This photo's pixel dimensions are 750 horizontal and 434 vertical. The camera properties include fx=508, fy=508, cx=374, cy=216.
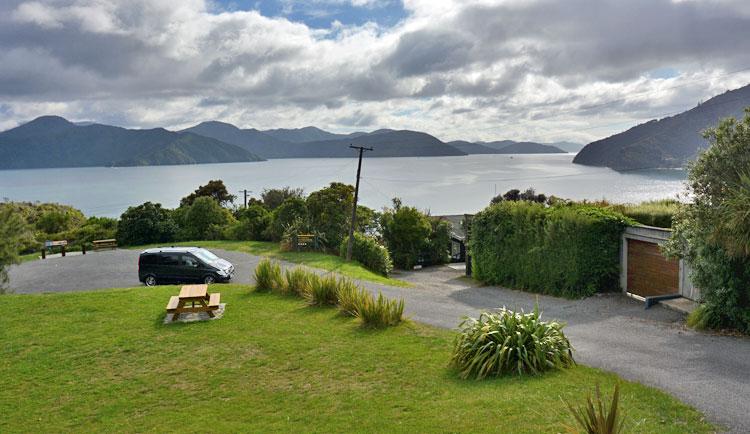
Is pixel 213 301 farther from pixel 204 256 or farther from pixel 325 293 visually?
pixel 204 256

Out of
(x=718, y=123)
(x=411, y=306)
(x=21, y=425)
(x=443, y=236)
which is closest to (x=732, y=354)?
(x=718, y=123)

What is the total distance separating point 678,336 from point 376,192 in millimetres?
119153

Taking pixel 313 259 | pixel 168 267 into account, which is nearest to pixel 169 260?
pixel 168 267

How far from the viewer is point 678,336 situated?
36.0 ft

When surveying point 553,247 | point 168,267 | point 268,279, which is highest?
point 553,247

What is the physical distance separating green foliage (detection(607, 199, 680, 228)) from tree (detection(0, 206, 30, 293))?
71.3 ft

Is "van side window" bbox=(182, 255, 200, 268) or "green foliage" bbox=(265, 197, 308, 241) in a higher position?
"green foliage" bbox=(265, 197, 308, 241)

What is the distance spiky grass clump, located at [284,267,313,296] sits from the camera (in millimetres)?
15180

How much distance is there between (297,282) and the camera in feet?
50.9

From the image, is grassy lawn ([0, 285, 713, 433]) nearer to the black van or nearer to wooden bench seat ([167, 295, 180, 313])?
wooden bench seat ([167, 295, 180, 313])

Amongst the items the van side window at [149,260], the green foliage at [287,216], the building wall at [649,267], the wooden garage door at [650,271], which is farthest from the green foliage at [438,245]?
the van side window at [149,260]

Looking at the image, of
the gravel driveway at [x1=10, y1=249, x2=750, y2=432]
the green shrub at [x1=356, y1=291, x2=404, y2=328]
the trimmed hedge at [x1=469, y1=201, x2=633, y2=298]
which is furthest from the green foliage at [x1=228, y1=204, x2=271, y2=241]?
the green shrub at [x1=356, y1=291, x2=404, y2=328]

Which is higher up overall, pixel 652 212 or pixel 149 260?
pixel 652 212

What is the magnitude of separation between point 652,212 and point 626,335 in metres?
8.23
